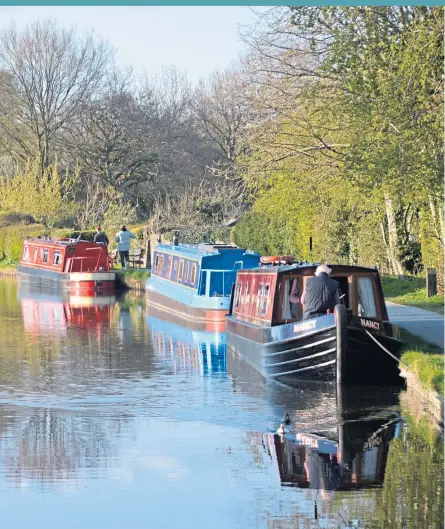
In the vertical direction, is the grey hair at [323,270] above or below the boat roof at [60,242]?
above

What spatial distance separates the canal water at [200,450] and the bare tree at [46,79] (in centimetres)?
3188

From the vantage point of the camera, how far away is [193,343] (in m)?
24.3

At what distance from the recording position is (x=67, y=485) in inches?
450

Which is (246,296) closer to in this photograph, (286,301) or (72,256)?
(286,301)

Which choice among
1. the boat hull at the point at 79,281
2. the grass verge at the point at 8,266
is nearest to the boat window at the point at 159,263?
the boat hull at the point at 79,281

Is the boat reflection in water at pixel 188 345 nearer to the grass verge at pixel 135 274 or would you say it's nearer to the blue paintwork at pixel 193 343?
the blue paintwork at pixel 193 343

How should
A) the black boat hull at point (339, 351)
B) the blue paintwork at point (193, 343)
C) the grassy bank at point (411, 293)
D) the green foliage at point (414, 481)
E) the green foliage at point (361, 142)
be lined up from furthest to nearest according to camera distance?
the grassy bank at point (411, 293)
the green foliage at point (361, 142)
the blue paintwork at point (193, 343)
the black boat hull at point (339, 351)
the green foliage at point (414, 481)

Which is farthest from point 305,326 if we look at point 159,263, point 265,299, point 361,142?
point 159,263

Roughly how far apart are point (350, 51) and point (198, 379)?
7.82 m

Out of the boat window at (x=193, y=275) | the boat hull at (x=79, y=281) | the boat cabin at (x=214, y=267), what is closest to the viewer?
the boat cabin at (x=214, y=267)

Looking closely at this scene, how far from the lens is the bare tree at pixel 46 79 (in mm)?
51562

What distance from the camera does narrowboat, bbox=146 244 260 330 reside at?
2783 cm

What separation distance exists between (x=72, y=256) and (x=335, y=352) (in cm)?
2536

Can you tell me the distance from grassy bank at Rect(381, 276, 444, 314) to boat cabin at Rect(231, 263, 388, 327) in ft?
14.6
